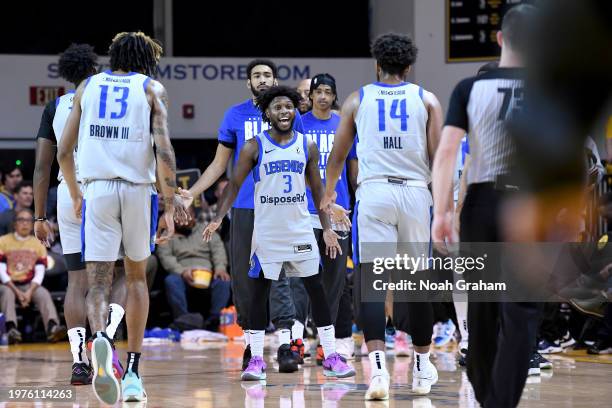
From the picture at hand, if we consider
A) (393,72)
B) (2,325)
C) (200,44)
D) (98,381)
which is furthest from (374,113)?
(200,44)

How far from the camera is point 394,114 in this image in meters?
6.17

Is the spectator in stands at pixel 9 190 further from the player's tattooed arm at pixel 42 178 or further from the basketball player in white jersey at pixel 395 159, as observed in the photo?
the basketball player in white jersey at pixel 395 159

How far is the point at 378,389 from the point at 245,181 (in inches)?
90.4

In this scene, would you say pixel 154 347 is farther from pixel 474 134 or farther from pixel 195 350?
pixel 474 134

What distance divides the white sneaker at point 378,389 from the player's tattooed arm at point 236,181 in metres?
1.58

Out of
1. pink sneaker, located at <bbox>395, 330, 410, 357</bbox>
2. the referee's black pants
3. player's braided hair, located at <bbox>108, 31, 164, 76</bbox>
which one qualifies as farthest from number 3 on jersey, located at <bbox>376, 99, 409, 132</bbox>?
pink sneaker, located at <bbox>395, 330, 410, 357</bbox>

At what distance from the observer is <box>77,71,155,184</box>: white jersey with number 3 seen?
18.9 ft

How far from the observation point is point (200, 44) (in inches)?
643

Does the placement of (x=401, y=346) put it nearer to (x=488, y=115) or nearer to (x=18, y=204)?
(x=18, y=204)

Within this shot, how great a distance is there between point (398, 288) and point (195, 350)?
13.9ft

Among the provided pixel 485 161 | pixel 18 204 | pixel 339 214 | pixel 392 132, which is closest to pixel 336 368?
pixel 339 214

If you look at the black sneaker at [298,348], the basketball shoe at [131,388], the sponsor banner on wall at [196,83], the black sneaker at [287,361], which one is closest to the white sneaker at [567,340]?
the black sneaker at [298,348]

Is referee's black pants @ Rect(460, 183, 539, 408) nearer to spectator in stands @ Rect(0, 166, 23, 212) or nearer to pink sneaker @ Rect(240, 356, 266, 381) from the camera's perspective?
pink sneaker @ Rect(240, 356, 266, 381)

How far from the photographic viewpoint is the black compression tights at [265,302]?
7.07 meters
